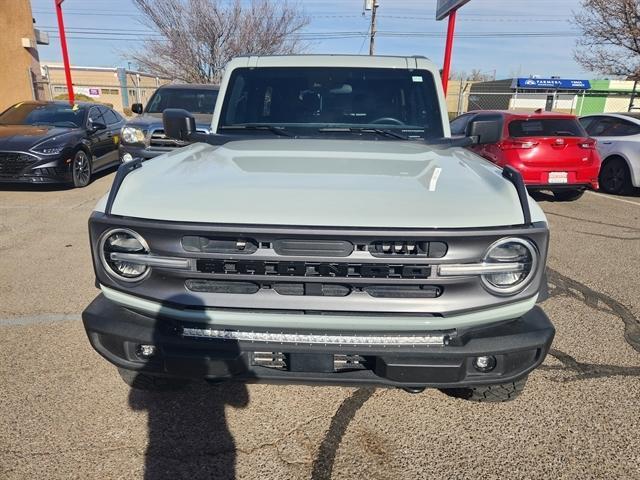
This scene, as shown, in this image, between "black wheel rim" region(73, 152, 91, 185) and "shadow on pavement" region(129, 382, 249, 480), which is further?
"black wheel rim" region(73, 152, 91, 185)

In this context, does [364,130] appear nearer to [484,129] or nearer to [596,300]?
[484,129]

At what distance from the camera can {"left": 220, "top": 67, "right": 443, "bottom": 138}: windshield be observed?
3.55m

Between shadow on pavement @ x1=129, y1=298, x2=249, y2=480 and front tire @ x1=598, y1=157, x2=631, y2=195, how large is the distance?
30.2 ft

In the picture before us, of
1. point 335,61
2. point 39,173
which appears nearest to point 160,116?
point 39,173

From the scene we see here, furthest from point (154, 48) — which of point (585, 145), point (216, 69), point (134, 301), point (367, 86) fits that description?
point (134, 301)

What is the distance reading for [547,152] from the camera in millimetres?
7992

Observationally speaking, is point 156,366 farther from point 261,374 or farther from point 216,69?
point 216,69

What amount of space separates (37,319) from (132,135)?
5.69 m

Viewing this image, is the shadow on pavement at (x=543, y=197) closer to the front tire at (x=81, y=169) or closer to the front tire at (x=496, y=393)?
the front tire at (x=496, y=393)

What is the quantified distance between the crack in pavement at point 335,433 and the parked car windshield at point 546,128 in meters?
6.66

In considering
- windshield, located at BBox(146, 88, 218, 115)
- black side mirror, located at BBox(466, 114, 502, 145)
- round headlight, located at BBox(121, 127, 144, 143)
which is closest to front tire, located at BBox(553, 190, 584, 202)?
black side mirror, located at BBox(466, 114, 502, 145)

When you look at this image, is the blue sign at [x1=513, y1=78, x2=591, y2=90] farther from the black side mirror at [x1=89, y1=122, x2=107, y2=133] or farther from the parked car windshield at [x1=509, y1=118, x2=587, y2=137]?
the black side mirror at [x1=89, y1=122, x2=107, y2=133]

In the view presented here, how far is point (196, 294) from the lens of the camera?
2094 mm

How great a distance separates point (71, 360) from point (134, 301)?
1429mm
